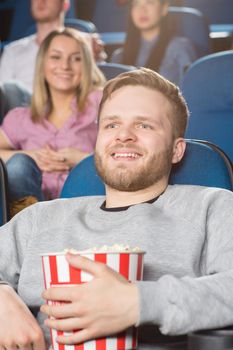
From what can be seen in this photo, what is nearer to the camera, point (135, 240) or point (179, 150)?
point (135, 240)

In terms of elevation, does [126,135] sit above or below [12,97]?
above

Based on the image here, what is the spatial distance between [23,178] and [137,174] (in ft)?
3.07

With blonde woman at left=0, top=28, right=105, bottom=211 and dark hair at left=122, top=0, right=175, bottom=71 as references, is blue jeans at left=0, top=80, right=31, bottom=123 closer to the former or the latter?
blonde woman at left=0, top=28, right=105, bottom=211

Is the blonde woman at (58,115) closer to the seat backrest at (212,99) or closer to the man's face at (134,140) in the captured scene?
the seat backrest at (212,99)

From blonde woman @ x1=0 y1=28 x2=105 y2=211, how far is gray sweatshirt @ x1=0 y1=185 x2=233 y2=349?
1.08m

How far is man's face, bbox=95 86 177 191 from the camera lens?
153 cm

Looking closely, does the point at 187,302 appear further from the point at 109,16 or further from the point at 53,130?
the point at 109,16

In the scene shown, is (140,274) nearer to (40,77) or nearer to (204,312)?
(204,312)

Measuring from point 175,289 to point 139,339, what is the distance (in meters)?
0.16

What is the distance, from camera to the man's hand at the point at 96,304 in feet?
3.84

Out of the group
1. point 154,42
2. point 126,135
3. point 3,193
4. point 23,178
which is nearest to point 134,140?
point 126,135

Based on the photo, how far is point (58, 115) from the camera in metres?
A: 2.95

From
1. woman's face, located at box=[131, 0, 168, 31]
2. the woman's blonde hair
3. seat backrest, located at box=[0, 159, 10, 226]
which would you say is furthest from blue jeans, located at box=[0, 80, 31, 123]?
woman's face, located at box=[131, 0, 168, 31]

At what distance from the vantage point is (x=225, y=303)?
1.25m
